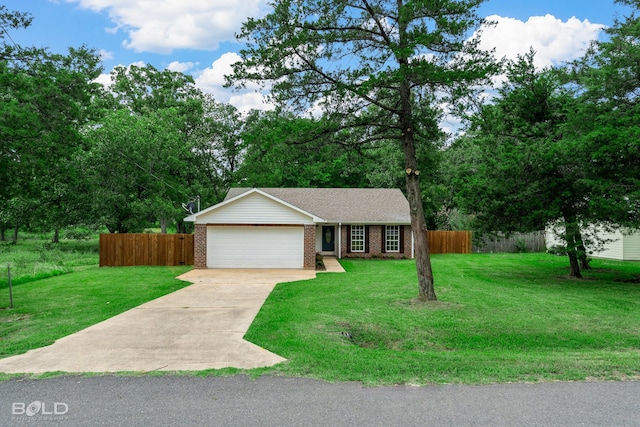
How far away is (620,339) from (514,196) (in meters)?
6.82

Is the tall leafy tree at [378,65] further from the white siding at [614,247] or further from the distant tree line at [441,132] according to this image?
the white siding at [614,247]

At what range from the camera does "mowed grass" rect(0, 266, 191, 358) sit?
7.73 metres

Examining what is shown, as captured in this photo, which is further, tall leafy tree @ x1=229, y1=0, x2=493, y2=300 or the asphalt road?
tall leafy tree @ x1=229, y1=0, x2=493, y2=300

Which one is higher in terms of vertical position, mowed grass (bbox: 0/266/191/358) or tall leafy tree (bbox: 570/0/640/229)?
tall leafy tree (bbox: 570/0/640/229)

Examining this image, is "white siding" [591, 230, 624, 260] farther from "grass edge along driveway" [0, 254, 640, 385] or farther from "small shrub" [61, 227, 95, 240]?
"small shrub" [61, 227, 95, 240]

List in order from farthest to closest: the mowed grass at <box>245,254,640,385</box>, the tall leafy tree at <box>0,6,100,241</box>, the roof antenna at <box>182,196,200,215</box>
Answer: the roof antenna at <box>182,196,200,215</box>, the tall leafy tree at <box>0,6,100,241</box>, the mowed grass at <box>245,254,640,385</box>

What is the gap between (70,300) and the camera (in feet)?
37.0

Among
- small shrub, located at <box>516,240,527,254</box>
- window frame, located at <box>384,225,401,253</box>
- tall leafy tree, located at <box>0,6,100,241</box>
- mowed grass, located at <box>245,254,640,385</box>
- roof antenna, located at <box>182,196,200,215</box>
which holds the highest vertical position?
tall leafy tree, located at <box>0,6,100,241</box>

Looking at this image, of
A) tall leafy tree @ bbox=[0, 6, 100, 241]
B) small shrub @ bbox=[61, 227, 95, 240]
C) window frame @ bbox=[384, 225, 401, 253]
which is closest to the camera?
tall leafy tree @ bbox=[0, 6, 100, 241]

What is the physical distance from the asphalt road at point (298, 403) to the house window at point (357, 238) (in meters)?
19.0

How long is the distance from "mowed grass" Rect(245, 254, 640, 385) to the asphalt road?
383mm

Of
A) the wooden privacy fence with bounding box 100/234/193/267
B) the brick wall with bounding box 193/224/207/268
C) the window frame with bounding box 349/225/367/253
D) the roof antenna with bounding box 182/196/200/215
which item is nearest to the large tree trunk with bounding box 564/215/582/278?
the window frame with bounding box 349/225/367/253

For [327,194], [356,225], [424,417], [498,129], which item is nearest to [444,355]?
[424,417]

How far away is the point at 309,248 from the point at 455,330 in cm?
1096
